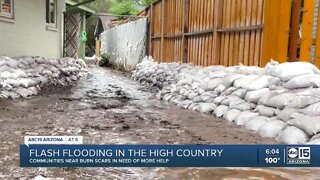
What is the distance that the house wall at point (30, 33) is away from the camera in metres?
9.69

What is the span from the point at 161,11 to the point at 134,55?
4.37m

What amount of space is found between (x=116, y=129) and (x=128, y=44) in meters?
12.7

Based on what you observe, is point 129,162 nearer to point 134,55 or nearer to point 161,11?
point 161,11

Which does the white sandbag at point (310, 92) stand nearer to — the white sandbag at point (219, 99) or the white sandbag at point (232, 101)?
the white sandbag at point (232, 101)

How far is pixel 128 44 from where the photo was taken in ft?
57.6

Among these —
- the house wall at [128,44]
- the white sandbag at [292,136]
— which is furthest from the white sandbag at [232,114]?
the house wall at [128,44]

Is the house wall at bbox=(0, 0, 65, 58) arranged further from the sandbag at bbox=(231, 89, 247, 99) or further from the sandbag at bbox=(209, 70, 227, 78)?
the sandbag at bbox=(231, 89, 247, 99)

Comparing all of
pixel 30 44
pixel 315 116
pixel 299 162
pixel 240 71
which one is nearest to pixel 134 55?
pixel 30 44

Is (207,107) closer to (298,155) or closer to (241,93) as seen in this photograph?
(241,93)

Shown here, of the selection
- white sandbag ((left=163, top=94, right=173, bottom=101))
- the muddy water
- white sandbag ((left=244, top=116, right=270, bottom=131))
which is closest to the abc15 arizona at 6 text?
the muddy water

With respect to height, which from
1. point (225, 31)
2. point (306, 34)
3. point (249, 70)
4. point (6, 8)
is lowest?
point (249, 70)

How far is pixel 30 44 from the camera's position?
430 inches

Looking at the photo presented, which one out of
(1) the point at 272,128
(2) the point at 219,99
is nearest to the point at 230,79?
(2) the point at 219,99

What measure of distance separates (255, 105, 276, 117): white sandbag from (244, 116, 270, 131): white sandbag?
2.1 inches
